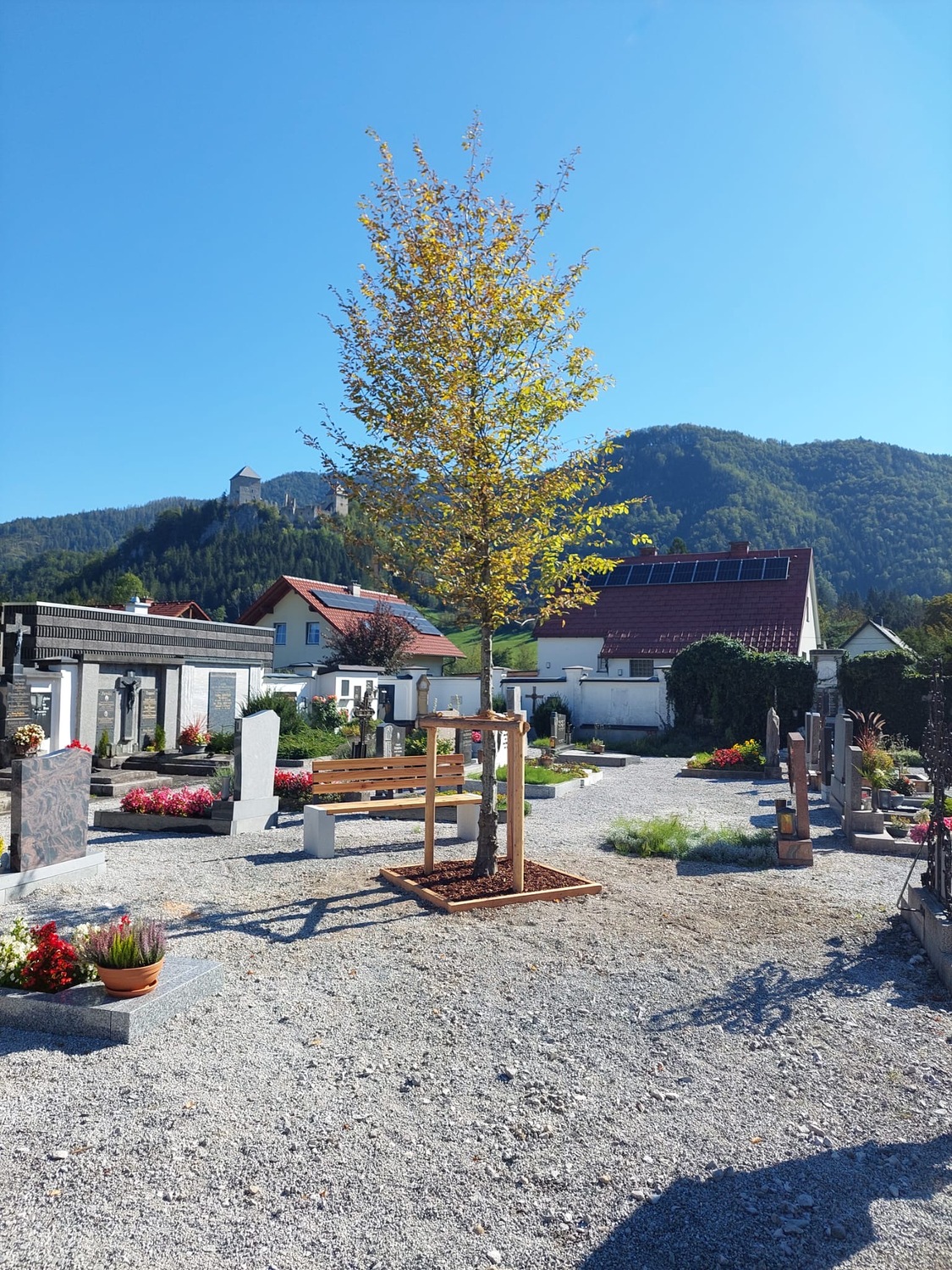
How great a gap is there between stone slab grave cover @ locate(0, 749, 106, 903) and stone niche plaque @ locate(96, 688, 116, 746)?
448 inches

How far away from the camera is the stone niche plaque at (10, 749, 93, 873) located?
26.1ft

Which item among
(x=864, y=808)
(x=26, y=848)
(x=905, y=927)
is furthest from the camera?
(x=864, y=808)

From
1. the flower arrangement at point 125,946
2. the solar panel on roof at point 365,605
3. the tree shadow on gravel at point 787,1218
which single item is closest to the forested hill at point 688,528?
the solar panel on roof at point 365,605

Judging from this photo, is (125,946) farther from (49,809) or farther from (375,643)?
(375,643)

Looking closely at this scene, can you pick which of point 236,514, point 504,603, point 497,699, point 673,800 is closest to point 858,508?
point 236,514

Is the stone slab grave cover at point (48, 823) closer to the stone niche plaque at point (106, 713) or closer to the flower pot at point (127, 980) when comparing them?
the flower pot at point (127, 980)

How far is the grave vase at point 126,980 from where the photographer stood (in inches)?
197

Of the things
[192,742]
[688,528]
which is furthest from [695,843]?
[688,528]

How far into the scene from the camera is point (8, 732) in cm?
1692

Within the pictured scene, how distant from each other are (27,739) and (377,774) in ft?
27.6

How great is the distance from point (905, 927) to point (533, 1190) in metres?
5.04

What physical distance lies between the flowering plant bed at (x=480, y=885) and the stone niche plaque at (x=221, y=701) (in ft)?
51.0

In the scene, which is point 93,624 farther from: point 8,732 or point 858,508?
point 858,508

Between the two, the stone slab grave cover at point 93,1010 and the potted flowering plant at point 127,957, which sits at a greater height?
the potted flowering plant at point 127,957
